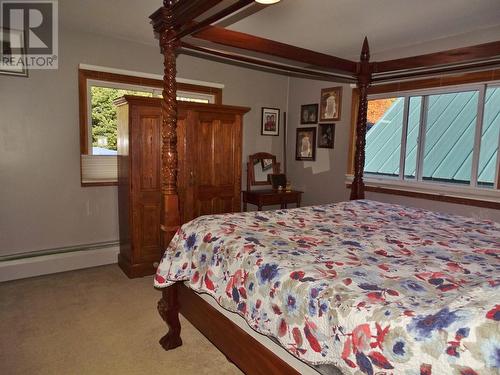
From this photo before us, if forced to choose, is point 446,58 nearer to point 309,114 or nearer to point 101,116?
point 309,114

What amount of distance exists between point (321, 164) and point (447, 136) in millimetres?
1528

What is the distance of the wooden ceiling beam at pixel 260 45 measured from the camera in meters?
2.23

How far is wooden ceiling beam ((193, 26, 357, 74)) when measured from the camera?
223 centimetres

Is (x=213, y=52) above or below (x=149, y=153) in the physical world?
above

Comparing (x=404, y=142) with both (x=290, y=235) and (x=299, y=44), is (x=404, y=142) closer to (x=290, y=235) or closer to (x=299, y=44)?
(x=299, y=44)

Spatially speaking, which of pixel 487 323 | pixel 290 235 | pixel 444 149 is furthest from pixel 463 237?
pixel 444 149

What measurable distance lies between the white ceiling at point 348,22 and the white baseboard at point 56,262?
2281mm

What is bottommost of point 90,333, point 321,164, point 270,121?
point 90,333

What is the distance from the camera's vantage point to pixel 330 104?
4.53m

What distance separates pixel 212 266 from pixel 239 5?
1319 mm

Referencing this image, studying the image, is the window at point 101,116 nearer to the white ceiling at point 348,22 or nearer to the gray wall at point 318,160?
the white ceiling at point 348,22

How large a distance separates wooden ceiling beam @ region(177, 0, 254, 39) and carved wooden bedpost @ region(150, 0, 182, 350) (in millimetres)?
90

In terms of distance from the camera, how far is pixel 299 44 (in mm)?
3812

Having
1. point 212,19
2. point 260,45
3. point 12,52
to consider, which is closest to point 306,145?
point 260,45
